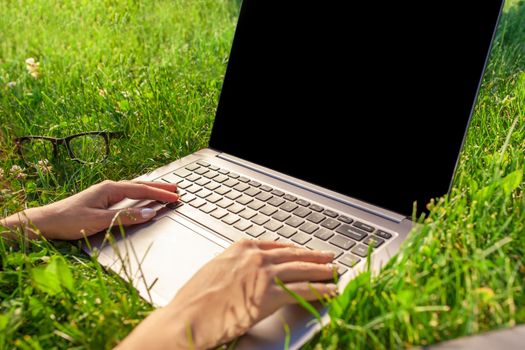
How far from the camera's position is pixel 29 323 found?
1.13m

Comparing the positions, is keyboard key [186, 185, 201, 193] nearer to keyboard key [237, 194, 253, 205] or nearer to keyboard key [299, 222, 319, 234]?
keyboard key [237, 194, 253, 205]

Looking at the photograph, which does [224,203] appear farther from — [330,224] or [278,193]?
[330,224]

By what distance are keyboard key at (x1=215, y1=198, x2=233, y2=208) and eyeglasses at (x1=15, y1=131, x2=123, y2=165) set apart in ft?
2.23

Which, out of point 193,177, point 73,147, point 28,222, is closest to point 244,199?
point 193,177

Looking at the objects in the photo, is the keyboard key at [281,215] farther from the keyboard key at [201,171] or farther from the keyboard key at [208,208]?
the keyboard key at [201,171]

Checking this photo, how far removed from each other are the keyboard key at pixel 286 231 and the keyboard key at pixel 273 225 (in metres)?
0.02

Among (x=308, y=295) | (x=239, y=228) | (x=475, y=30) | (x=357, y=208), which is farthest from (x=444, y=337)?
(x=475, y=30)

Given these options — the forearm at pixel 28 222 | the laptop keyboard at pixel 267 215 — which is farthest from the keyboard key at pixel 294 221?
the forearm at pixel 28 222

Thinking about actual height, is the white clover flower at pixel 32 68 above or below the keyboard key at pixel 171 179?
above

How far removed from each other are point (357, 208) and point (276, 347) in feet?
1.79

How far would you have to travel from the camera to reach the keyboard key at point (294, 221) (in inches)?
52.7

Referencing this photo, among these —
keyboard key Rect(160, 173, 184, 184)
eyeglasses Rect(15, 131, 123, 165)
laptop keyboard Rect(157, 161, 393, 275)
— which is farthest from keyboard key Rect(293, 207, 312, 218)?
eyeglasses Rect(15, 131, 123, 165)

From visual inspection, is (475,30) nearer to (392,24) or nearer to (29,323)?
(392,24)

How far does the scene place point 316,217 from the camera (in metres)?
1.36
